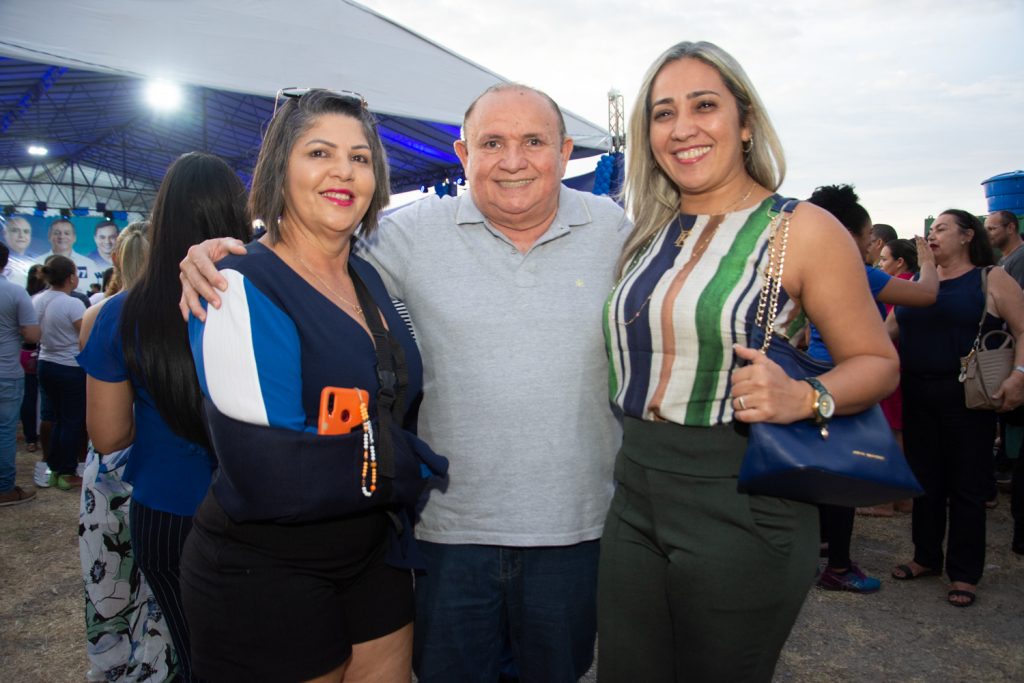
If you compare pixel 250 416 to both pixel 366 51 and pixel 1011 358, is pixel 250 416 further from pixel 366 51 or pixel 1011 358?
pixel 366 51

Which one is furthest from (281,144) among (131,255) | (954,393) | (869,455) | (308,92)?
(954,393)

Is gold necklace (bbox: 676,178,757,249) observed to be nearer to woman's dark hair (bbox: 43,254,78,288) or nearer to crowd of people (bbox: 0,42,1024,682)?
crowd of people (bbox: 0,42,1024,682)

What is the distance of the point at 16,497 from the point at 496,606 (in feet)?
20.3

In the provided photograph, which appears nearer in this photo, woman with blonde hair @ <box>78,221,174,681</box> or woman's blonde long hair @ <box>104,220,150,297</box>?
woman with blonde hair @ <box>78,221,174,681</box>

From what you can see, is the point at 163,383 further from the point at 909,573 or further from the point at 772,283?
the point at 909,573

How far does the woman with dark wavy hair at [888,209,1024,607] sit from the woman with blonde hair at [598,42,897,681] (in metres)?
3.13

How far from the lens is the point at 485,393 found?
205 cm

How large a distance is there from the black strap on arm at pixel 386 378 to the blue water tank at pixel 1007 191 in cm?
1150

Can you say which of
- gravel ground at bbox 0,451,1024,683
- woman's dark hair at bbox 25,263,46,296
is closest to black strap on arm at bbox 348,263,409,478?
gravel ground at bbox 0,451,1024,683

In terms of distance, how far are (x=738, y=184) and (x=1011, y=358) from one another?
348cm

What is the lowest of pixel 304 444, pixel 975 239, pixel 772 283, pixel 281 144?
pixel 304 444

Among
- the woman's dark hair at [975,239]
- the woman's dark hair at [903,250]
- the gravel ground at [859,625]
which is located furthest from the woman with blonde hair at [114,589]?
the woman's dark hair at [903,250]

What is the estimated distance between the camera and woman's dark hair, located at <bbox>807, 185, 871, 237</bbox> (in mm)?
3943

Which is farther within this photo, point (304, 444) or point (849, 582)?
point (849, 582)
